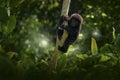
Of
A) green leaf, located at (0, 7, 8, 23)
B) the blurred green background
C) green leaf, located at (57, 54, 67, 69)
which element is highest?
green leaf, located at (0, 7, 8, 23)

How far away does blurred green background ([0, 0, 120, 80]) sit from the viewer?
1.97 meters

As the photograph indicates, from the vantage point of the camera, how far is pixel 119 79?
2168mm

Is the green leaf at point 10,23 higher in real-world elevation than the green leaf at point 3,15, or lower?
lower

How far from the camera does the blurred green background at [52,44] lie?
197cm

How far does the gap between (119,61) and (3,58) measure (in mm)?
1668

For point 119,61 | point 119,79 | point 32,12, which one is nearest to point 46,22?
point 32,12

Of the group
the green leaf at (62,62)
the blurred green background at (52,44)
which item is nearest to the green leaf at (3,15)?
the blurred green background at (52,44)

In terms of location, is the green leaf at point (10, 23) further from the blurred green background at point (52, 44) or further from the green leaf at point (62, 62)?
the green leaf at point (62, 62)

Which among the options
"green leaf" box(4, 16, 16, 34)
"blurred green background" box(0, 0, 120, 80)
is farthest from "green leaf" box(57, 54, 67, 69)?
"green leaf" box(4, 16, 16, 34)

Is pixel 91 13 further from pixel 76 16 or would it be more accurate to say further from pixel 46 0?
pixel 76 16

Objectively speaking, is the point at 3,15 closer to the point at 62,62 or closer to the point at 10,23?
the point at 10,23

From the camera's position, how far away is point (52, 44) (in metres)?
7.08

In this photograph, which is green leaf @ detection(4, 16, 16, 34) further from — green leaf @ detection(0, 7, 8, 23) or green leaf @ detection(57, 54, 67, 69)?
green leaf @ detection(57, 54, 67, 69)

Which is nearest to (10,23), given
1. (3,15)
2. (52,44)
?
(3,15)
